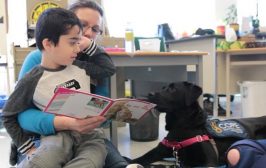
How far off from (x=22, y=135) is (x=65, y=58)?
0.99 ft

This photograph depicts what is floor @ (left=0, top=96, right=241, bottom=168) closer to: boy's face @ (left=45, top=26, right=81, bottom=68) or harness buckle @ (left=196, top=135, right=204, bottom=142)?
harness buckle @ (left=196, top=135, right=204, bottom=142)

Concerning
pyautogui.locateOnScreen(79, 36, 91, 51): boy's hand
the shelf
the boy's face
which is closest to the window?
the shelf

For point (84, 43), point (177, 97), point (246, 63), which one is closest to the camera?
point (84, 43)

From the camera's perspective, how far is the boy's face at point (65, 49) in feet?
3.50

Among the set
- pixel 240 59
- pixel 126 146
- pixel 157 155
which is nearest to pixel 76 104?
pixel 157 155

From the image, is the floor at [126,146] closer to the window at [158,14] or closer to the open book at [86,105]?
the open book at [86,105]

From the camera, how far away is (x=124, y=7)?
5520 mm

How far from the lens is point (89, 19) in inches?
51.5

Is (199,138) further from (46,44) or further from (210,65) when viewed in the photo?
(210,65)

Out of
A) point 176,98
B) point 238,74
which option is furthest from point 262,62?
point 176,98

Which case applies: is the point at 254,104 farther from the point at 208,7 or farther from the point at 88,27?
the point at 208,7

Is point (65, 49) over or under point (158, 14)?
under

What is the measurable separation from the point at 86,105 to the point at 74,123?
0.09 m

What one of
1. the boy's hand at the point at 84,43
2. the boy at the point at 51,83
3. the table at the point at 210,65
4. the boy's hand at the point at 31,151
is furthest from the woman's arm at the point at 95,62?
the table at the point at 210,65
